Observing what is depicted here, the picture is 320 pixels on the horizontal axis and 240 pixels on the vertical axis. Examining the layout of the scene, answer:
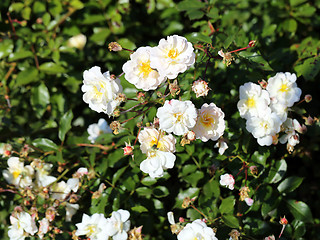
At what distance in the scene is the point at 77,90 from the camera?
7.16ft

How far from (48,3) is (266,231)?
70.8 inches

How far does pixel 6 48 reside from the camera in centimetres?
203

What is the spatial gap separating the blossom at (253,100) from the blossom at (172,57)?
1.06 feet

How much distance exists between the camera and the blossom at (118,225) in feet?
4.79

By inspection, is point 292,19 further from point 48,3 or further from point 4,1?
point 4,1

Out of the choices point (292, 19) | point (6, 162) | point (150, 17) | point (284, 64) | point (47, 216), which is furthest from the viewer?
point (150, 17)

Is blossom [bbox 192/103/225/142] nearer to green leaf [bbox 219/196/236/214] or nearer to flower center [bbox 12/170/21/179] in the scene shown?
green leaf [bbox 219/196/236/214]

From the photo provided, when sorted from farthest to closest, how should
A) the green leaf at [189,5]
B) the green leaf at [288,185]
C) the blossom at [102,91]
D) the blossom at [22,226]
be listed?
the green leaf at [189,5] → the green leaf at [288,185] → the blossom at [22,226] → the blossom at [102,91]

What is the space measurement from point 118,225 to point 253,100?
0.76 meters

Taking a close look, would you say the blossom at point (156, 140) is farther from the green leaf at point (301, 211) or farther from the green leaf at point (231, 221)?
the green leaf at point (301, 211)

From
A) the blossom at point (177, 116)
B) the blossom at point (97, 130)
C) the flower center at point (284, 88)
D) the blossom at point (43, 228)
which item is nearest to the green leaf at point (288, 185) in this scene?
the flower center at point (284, 88)

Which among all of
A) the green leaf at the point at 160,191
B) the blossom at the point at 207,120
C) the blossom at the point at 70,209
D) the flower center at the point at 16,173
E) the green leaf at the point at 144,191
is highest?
the blossom at the point at 207,120

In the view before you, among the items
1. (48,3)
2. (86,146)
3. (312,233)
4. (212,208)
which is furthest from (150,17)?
(312,233)

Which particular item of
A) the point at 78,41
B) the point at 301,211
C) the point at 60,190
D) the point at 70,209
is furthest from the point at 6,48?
the point at 301,211
